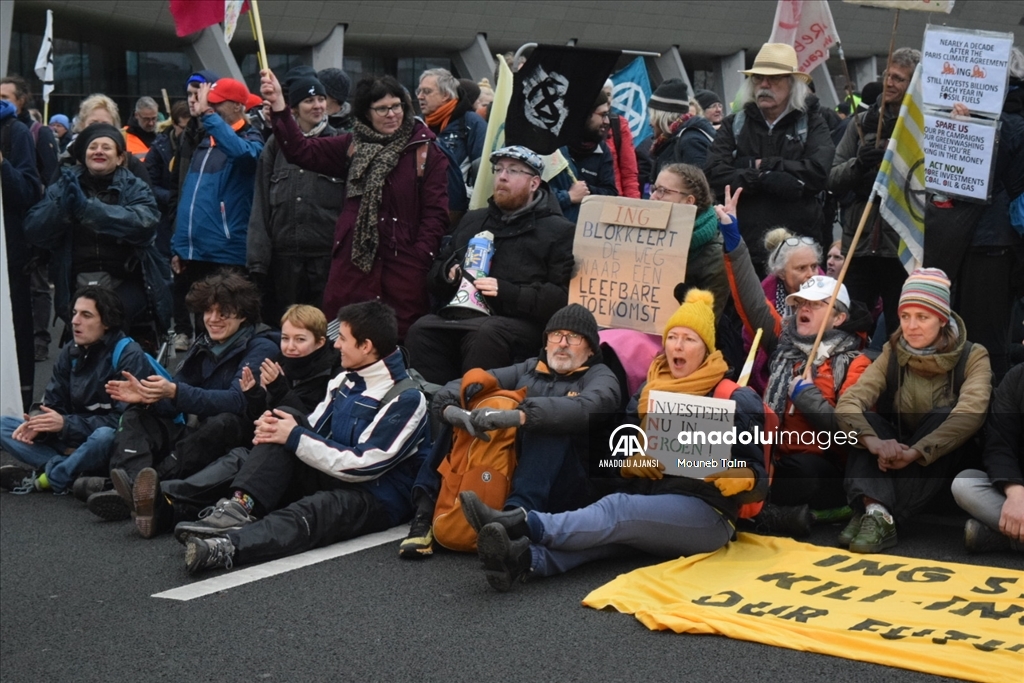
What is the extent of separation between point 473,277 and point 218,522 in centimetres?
197

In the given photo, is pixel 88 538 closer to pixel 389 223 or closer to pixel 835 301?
pixel 389 223

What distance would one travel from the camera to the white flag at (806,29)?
1051 centimetres

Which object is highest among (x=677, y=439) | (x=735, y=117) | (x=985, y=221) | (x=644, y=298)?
(x=735, y=117)

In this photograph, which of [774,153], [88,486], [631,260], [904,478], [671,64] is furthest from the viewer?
[671,64]

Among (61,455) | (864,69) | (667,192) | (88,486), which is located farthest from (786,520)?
(864,69)

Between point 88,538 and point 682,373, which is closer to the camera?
point 682,373

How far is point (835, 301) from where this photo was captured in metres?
6.88

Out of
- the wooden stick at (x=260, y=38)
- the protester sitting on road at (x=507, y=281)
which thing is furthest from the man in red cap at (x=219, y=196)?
the protester sitting on road at (x=507, y=281)

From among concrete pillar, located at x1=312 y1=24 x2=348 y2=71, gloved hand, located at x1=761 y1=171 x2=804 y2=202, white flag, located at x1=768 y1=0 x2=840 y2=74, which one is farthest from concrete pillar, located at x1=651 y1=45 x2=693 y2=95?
gloved hand, located at x1=761 y1=171 x2=804 y2=202

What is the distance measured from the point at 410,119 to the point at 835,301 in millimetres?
2803

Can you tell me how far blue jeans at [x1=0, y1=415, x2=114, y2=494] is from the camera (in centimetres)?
770

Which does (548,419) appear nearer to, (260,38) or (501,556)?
(501,556)

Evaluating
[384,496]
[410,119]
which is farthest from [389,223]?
[384,496]

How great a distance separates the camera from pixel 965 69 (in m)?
6.93
